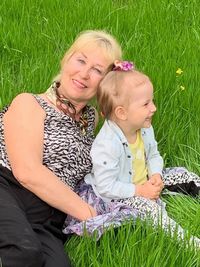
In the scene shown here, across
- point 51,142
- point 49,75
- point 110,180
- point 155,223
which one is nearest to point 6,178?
point 51,142

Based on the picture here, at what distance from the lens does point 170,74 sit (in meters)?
3.65

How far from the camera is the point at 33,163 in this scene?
2.67 metres

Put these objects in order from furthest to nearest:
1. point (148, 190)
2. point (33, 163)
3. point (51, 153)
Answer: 1. point (148, 190)
2. point (51, 153)
3. point (33, 163)

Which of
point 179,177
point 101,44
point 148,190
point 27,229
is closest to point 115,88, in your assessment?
point 101,44

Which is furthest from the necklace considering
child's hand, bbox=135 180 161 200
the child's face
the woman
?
child's hand, bbox=135 180 161 200

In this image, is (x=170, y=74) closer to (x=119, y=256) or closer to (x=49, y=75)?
(x=49, y=75)

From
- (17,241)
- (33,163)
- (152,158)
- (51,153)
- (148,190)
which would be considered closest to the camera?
(17,241)

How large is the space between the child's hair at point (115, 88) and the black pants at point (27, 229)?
48cm

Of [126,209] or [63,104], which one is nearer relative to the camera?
[126,209]

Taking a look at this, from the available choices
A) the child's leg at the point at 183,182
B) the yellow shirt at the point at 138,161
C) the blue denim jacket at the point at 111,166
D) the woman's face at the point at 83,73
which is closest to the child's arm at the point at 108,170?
the blue denim jacket at the point at 111,166

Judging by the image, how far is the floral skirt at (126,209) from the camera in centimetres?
261

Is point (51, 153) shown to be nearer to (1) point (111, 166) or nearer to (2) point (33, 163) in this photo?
(2) point (33, 163)

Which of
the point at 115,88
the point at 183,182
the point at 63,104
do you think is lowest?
the point at 183,182

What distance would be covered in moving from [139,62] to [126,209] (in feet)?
4.21
